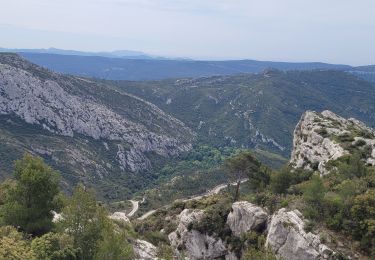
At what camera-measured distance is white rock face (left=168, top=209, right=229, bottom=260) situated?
70.2m

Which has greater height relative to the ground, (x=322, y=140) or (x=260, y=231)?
(x=322, y=140)

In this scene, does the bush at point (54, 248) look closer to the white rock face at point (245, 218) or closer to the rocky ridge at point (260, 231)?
the rocky ridge at point (260, 231)

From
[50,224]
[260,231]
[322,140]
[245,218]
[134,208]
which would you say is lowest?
[134,208]

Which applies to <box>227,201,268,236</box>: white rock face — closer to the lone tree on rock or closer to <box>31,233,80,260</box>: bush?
the lone tree on rock

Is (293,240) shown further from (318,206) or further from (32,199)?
(32,199)

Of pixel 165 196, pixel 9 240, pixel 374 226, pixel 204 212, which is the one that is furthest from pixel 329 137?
pixel 165 196

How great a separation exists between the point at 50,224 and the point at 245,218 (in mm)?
31453

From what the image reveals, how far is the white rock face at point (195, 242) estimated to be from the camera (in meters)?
70.2

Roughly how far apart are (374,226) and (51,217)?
38.5 m

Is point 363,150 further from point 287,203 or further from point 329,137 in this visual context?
point 287,203

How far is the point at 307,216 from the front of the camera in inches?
2286

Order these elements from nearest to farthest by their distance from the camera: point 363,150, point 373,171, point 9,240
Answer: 1. point 9,240
2. point 373,171
3. point 363,150

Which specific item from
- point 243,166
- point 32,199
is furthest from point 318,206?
point 32,199

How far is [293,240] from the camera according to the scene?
180ft
